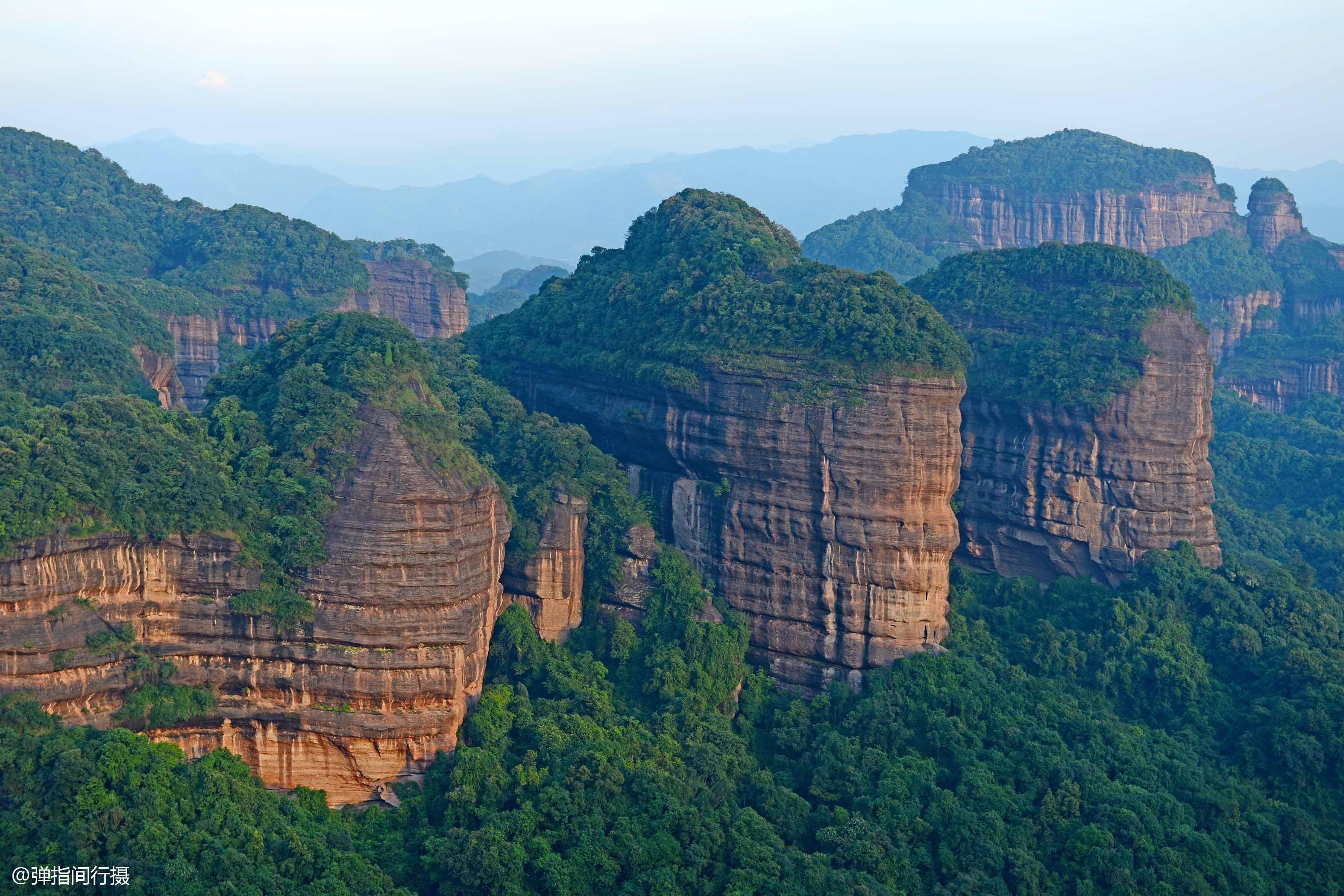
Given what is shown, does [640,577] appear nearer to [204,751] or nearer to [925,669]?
[925,669]

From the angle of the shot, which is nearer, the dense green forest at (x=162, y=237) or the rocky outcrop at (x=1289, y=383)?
the dense green forest at (x=162, y=237)

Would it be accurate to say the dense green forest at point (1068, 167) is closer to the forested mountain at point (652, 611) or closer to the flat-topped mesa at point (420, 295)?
the flat-topped mesa at point (420, 295)

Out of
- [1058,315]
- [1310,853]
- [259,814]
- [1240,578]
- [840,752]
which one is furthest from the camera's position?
[1058,315]

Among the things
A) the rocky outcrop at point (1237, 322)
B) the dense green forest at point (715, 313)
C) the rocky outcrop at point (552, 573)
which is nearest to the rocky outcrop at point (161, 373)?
the dense green forest at point (715, 313)

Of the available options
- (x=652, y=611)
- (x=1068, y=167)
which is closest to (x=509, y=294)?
(x=1068, y=167)

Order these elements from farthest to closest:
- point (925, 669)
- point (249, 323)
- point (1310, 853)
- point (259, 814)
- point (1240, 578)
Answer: point (249, 323), point (1240, 578), point (925, 669), point (1310, 853), point (259, 814)

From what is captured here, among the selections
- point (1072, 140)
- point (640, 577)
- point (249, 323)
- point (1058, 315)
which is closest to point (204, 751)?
point (640, 577)
